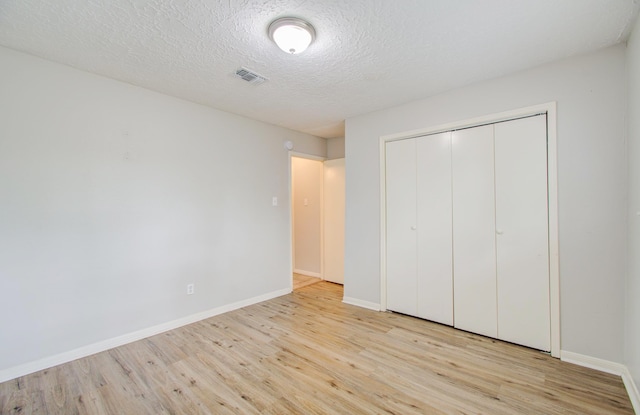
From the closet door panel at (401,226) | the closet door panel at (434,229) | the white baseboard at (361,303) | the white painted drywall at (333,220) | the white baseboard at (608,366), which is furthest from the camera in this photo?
the white painted drywall at (333,220)

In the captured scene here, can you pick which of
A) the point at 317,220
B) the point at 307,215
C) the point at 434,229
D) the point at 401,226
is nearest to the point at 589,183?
the point at 434,229

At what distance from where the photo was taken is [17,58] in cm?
211

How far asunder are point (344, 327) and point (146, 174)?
2.54 m

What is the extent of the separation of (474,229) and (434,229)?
391mm

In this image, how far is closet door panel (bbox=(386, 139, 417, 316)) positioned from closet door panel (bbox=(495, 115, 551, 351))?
83 cm

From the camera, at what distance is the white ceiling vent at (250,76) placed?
2416mm

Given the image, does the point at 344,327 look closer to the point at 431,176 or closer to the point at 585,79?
the point at 431,176

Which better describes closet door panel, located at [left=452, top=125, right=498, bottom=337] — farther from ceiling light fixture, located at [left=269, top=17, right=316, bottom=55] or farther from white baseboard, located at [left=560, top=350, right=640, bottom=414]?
ceiling light fixture, located at [left=269, top=17, right=316, bottom=55]

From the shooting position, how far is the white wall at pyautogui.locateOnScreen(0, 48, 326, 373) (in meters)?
2.11

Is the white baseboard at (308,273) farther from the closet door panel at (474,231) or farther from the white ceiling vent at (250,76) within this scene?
the white ceiling vent at (250,76)

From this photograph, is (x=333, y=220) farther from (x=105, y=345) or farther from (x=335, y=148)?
(x=105, y=345)

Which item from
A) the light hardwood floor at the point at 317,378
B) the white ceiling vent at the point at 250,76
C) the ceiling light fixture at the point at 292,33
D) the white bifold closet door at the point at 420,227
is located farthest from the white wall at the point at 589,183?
the white ceiling vent at the point at 250,76

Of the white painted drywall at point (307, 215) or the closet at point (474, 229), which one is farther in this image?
the white painted drywall at point (307, 215)

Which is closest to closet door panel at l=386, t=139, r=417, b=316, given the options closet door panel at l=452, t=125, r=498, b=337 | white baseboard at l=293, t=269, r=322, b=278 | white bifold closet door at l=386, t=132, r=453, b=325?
white bifold closet door at l=386, t=132, r=453, b=325
